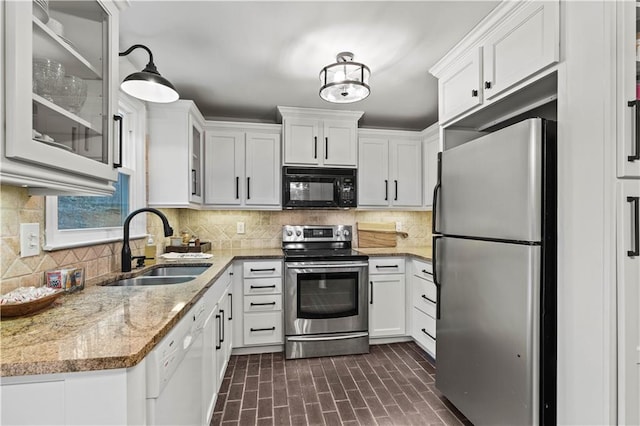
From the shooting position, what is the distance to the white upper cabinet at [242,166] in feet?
10.6

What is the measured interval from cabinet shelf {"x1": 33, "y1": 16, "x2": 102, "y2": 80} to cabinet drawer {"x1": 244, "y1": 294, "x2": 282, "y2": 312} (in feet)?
7.10

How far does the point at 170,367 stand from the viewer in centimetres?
111

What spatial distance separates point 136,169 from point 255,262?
4.24 ft

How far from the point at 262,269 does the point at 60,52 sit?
7.15ft

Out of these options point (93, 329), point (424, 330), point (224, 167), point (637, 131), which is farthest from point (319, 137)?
point (93, 329)

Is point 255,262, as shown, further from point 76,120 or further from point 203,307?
point 76,120

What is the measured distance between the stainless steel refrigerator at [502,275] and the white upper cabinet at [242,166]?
72.7 inches

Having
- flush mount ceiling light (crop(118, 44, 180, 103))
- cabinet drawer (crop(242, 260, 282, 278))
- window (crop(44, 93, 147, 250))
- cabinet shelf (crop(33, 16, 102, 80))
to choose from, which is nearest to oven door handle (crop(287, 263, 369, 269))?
cabinet drawer (crop(242, 260, 282, 278))

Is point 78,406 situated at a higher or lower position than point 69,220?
lower

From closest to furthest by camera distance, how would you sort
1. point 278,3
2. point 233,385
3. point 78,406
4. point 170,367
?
point 78,406, point 170,367, point 278,3, point 233,385

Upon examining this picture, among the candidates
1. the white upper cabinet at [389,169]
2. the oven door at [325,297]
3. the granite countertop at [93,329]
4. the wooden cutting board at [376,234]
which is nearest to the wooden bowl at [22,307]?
the granite countertop at [93,329]

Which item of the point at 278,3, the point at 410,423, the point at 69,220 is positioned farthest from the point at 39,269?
the point at 410,423

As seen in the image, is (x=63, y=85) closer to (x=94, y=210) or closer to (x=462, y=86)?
(x=94, y=210)

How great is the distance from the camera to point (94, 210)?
1.98 m
